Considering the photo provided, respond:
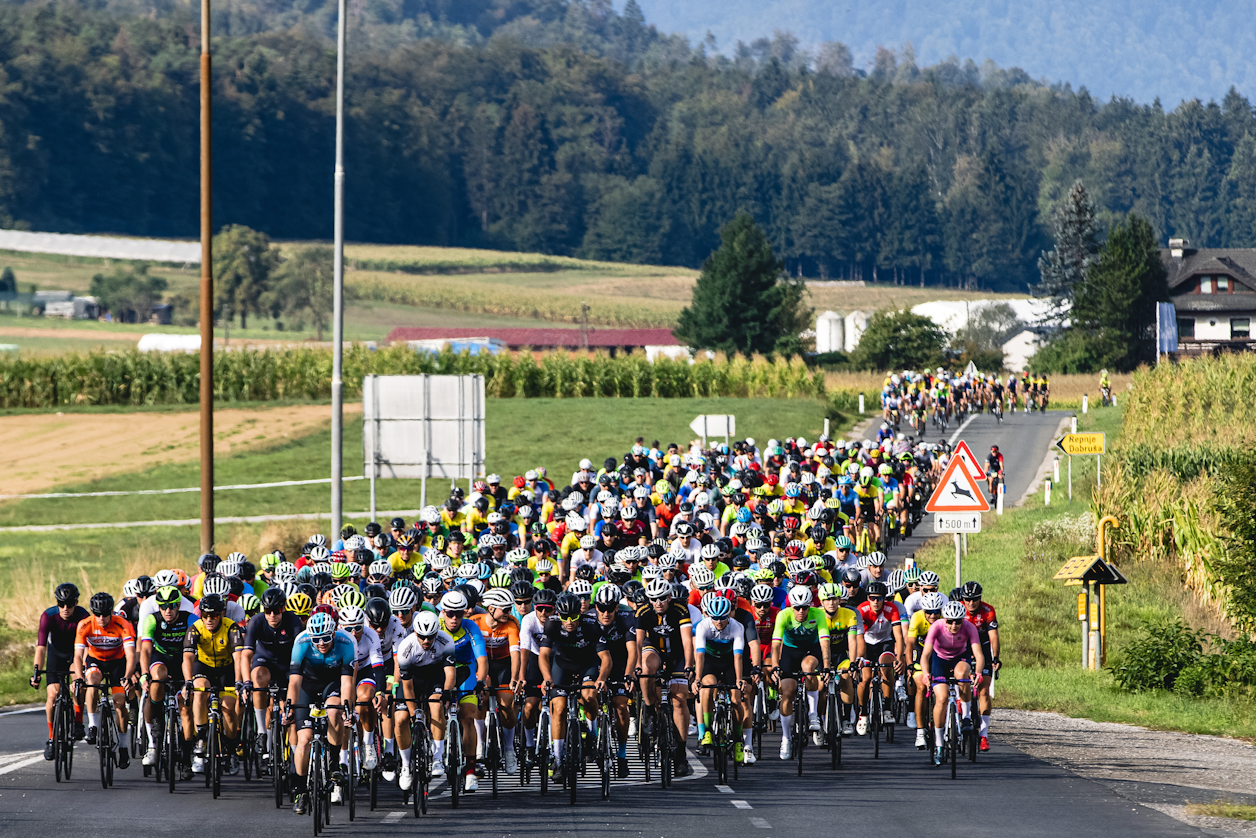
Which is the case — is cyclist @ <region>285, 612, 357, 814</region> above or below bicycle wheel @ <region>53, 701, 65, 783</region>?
above

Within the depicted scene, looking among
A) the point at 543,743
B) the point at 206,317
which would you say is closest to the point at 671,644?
the point at 543,743

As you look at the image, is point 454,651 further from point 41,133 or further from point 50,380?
point 41,133

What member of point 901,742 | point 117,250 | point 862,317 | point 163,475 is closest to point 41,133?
point 117,250

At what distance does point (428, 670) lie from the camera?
1394 centimetres

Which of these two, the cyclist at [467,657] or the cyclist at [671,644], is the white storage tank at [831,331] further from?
the cyclist at [467,657]

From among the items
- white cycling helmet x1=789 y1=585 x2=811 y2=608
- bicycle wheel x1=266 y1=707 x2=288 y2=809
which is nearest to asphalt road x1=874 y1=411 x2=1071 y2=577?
white cycling helmet x1=789 y1=585 x2=811 y2=608

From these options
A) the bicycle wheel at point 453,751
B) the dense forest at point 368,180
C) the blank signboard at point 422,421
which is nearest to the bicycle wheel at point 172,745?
the bicycle wheel at point 453,751

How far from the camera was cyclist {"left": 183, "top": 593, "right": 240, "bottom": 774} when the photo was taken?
14.8 m

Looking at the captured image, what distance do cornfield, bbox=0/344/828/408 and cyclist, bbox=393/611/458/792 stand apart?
48024 mm

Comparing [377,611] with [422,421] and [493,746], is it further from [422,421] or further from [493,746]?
[422,421]

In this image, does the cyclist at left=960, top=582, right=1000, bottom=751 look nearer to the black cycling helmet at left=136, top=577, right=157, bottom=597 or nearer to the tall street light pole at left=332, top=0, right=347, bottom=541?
the black cycling helmet at left=136, top=577, right=157, bottom=597

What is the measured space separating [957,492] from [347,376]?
45196 millimetres

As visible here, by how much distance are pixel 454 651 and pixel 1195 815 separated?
5713mm

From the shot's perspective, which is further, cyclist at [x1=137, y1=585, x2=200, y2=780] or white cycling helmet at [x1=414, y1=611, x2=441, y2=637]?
cyclist at [x1=137, y1=585, x2=200, y2=780]
